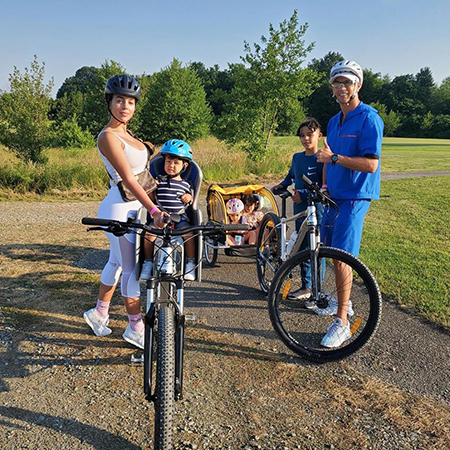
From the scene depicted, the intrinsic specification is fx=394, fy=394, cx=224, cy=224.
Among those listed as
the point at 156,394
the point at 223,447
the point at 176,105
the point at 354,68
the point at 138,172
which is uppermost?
the point at 176,105

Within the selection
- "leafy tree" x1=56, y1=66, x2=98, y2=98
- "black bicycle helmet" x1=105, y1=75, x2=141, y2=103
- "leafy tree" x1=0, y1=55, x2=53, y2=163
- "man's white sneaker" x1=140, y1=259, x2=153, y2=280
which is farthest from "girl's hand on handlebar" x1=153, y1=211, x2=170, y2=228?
"leafy tree" x1=56, y1=66, x2=98, y2=98

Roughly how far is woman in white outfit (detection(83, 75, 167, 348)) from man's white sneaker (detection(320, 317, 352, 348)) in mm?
1637

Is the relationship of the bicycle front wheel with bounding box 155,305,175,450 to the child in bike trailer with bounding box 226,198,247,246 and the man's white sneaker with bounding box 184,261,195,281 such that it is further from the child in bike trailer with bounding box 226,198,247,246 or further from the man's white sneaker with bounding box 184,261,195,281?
the child in bike trailer with bounding box 226,198,247,246

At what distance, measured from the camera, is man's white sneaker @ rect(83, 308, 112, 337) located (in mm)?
3674

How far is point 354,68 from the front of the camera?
129 inches

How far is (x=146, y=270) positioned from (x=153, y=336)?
2.39ft

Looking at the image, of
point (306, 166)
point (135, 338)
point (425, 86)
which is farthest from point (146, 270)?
point (425, 86)

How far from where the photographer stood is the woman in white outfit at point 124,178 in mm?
2832

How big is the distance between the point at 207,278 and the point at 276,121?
12299mm

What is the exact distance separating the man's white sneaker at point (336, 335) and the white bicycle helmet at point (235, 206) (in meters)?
2.44

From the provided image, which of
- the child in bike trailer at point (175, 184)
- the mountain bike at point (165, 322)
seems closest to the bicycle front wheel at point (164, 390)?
the mountain bike at point (165, 322)

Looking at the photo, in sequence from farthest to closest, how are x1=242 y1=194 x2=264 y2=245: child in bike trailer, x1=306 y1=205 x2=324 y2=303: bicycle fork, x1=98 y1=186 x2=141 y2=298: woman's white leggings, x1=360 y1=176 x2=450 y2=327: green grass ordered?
x1=242 y1=194 x2=264 y2=245: child in bike trailer
x1=360 y1=176 x2=450 y2=327: green grass
x1=306 y1=205 x2=324 y2=303: bicycle fork
x1=98 y1=186 x2=141 y2=298: woman's white leggings

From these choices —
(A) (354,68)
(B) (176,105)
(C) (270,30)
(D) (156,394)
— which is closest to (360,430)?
(D) (156,394)

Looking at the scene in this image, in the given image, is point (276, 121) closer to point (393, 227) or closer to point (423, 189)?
point (423, 189)
